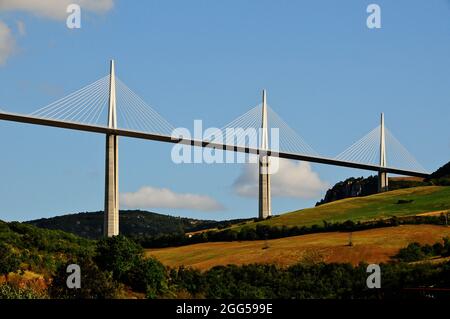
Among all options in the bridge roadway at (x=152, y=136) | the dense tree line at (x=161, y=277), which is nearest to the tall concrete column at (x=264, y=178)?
the bridge roadway at (x=152, y=136)

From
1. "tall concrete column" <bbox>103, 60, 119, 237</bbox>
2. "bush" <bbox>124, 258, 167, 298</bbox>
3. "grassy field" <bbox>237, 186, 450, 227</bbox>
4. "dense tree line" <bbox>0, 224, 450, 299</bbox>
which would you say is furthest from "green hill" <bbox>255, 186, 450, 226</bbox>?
"bush" <bbox>124, 258, 167, 298</bbox>

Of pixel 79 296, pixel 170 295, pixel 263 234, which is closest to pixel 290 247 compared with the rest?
pixel 263 234

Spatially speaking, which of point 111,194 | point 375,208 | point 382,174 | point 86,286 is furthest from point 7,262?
point 382,174

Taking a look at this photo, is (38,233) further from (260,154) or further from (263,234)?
(260,154)

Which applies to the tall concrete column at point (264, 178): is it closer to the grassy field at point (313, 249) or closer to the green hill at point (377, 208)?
the green hill at point (377, 208)

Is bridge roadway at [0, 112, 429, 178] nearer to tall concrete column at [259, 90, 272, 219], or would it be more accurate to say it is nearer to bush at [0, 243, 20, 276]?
tall concrete column at [259, 90, 272, 219]

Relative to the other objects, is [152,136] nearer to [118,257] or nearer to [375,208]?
[375,208]

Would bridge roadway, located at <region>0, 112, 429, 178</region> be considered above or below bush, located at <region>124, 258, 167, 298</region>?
above
